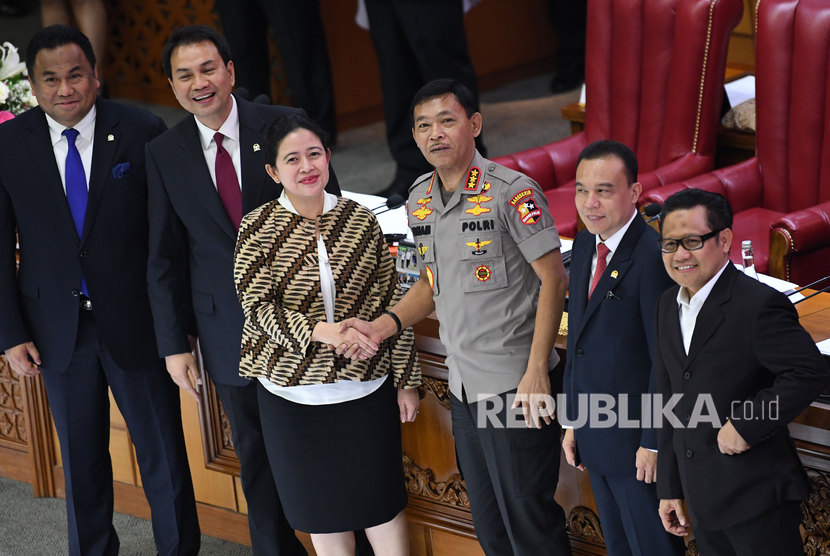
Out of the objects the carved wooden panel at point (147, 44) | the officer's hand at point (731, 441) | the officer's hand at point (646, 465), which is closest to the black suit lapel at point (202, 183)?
the officer's hand at point (646, 465)

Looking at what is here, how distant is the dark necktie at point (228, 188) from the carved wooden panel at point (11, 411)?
4.59 ft

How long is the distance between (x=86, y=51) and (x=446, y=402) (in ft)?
4.08

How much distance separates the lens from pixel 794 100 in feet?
12.4

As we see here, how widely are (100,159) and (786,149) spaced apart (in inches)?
89.2

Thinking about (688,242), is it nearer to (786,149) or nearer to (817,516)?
(817,516)

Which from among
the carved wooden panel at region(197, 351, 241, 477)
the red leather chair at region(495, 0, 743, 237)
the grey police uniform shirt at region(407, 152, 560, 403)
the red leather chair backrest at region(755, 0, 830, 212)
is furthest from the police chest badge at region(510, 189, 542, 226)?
the red leather chair backrest at region(755, 0, 830, 212)

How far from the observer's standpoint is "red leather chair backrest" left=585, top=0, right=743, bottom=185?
3.96m

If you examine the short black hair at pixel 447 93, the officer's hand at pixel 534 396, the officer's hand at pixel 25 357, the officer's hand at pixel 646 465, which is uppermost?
the short black hair at pixel 447 93

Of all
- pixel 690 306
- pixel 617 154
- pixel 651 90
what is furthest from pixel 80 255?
pixel 651 90

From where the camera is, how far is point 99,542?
319 cm

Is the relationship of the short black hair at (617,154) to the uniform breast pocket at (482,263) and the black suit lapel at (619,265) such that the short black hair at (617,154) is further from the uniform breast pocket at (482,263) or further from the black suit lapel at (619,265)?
the uniform breast pocket at (482,263)

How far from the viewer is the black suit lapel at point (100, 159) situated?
2854mm

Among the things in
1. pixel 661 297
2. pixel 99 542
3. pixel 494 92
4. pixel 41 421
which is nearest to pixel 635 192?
pixel 661 297

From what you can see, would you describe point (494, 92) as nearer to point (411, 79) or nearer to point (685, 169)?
point (411, 79)
